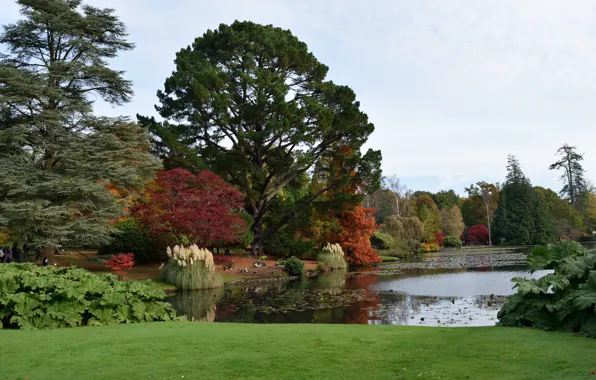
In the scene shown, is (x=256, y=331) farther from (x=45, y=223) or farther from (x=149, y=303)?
(x=45, y=223)

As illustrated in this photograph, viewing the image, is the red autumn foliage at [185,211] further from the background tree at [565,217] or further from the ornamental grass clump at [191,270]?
the background tree at [565,217]

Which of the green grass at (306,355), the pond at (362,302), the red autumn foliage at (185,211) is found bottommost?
the pond at (362,302)

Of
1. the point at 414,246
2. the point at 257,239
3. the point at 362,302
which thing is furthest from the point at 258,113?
the point at 414,246

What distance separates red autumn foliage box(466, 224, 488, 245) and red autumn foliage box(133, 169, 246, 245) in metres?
45.5

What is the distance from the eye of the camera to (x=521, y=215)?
49.9m

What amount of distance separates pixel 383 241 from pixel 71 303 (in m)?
34.0

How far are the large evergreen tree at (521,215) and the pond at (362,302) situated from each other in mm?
35529

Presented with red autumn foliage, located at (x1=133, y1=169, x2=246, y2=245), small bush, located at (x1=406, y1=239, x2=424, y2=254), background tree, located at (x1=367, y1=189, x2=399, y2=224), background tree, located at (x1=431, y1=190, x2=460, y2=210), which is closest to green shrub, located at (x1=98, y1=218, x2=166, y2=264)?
red autumn foliage, located at (x1=133, y1=169, x2=246, y2=245)

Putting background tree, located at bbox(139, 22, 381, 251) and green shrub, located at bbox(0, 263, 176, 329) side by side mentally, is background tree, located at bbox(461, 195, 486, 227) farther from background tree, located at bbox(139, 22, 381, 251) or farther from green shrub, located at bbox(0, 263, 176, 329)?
green shrub, located at bbox(0, 263, 176, 329)

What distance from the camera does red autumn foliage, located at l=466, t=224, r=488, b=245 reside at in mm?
56625

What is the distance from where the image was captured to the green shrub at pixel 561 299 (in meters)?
5.34

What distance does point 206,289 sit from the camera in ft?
52.4

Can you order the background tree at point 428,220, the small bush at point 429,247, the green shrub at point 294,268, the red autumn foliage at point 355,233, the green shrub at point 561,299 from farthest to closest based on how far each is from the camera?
the background tree at point 428,220, the small bush at point 429,247, the red autumn foliage at point 355,233, the green shrub at point 294,268, the green shrub at point 561,299

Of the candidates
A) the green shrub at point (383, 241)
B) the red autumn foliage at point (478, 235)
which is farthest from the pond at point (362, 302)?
the red autumn foliage at point (478, 235)
